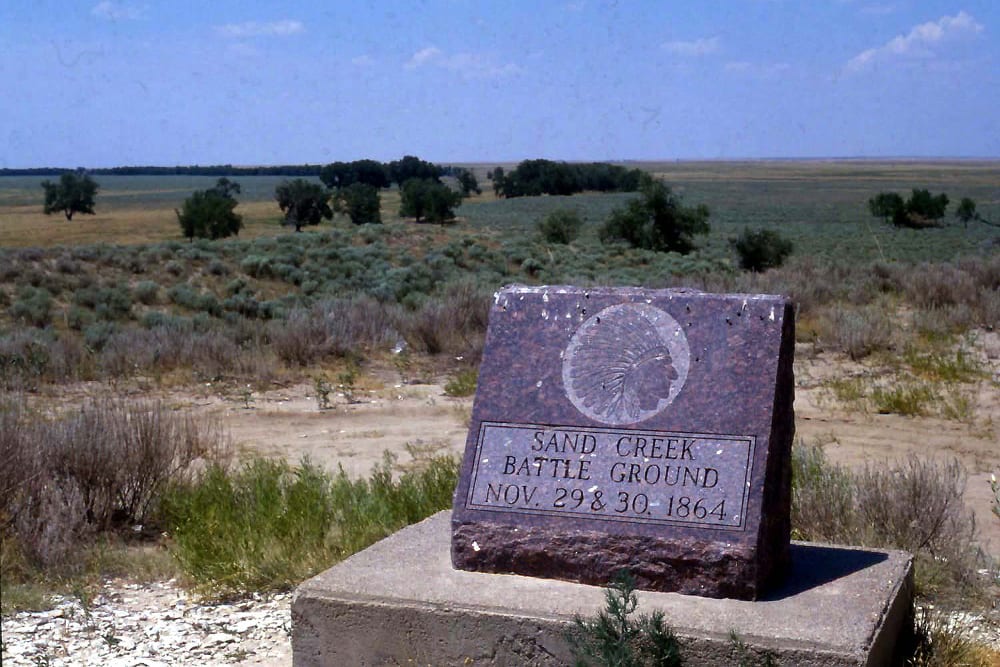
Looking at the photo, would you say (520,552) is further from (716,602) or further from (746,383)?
(746,383)

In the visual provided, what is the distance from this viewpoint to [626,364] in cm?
505

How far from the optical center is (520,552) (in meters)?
4.88

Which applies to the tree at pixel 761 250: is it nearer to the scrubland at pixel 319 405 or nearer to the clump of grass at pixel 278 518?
the scrubland at pixel 319 405

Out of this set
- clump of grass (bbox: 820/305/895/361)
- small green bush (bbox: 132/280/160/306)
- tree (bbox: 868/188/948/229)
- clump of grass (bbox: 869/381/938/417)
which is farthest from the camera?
tree (bbox: 868/188/948/229)

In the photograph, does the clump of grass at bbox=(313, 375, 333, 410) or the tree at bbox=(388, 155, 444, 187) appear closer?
the clump of grass at bbox=(313, 375, 333, 410)

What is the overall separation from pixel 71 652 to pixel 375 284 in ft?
66.9

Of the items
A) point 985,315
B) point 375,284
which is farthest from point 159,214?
point 985,315

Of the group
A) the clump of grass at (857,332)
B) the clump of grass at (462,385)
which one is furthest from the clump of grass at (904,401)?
the clump of grass at (462,385)

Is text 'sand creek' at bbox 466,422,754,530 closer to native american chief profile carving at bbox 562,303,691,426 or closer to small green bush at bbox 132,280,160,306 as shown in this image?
native american chief profile carving at bbox 562,303,691,426

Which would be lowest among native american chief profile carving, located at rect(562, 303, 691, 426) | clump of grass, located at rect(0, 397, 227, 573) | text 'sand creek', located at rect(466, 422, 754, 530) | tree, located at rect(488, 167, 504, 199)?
clump of grass, located at rect(0, 397, 227, 573)

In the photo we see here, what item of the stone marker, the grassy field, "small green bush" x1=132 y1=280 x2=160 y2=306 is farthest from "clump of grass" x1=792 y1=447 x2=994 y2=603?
the grassy field

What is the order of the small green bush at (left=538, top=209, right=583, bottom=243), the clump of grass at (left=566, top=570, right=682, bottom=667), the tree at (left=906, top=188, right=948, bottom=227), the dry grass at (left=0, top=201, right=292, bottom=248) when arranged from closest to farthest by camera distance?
1. the clump of grass at (left=566, top=570, right=682, bottom=667)
2. the small green bush at (left=538, top=209, right=583, bottom=243)
3. the tree at (left=906, top=188, right=948, bottom=227)
4. the dry grass at (left=0, top=201, right=292, bottom=248)

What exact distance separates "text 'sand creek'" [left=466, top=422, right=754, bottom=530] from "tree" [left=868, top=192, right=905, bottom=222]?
175 ft

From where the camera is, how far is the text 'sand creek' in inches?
186
